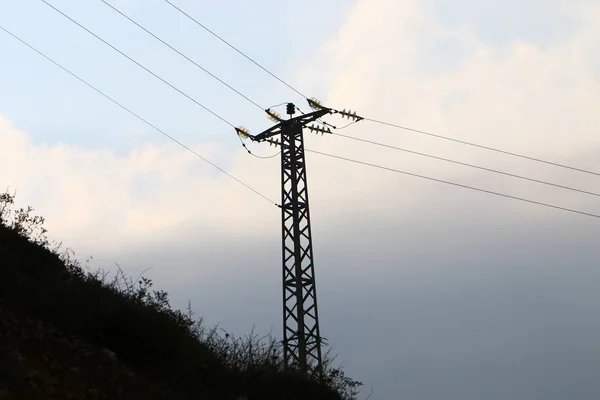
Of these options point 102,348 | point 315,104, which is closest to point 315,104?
point 315,104

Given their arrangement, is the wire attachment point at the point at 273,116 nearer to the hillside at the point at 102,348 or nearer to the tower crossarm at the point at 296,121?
the tower crossarm at the point at 296,121

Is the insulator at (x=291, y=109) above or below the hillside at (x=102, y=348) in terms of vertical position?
above

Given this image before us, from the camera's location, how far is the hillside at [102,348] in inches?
351

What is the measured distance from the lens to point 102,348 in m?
10.4

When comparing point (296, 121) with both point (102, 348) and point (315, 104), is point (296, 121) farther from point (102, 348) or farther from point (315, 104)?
point (102, 348)

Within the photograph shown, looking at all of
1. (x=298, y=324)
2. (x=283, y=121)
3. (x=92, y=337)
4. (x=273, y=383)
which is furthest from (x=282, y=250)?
(x=92, y=337)

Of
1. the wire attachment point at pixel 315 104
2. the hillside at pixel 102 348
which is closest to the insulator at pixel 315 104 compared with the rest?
the wire attachment point at pixel 315 104

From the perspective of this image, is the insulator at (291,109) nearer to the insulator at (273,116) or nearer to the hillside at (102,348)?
the insulator at (273,116)

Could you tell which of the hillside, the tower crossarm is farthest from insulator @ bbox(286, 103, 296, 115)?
the hillside

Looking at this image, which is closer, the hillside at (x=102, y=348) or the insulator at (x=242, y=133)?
the hillside at (x=102, y=348)

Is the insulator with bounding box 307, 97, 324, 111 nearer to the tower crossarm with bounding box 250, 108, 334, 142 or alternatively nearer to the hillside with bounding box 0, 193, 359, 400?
the tower crossarm with bounding box 250, 108, 334, 142

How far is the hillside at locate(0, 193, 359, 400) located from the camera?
8922 millimetres

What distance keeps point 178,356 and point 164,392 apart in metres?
1.20

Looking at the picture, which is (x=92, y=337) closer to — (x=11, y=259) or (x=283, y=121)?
(x=11, y=259)
